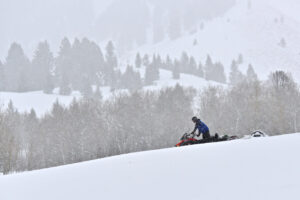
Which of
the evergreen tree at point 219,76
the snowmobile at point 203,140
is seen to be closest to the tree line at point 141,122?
the snowmobile at point 203,140

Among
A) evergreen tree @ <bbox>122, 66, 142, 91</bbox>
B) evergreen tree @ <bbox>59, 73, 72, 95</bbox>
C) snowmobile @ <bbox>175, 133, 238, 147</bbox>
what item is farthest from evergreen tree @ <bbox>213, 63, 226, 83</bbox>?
snowmobile @ <bbox>175, 133, 238, 147</bbox>

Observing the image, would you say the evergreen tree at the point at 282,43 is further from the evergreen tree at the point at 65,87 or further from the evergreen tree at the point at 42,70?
the evergreen tree at the point at 65,87

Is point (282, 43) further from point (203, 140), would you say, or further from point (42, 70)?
point (203, 140)

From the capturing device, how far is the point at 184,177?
374 inches

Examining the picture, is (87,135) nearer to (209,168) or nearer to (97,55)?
(209,168)

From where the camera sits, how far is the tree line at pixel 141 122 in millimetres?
50250

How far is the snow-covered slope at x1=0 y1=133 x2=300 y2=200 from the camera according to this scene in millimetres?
8289

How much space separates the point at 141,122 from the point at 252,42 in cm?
13229

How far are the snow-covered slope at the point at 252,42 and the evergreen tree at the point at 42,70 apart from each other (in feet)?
249

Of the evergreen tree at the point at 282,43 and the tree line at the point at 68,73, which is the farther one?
the evergreen tree at the point at 282,43

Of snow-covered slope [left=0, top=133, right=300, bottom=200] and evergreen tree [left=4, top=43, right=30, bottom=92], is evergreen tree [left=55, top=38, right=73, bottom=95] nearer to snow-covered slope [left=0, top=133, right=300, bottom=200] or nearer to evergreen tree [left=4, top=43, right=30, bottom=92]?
evergreen tree [left=4, top=43, right=30, bottom=92]

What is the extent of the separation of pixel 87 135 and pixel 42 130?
8555 millimetres

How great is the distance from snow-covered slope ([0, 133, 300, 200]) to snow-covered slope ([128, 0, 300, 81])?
4934 inches

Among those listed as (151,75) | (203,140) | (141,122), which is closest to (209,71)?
(151,75)
